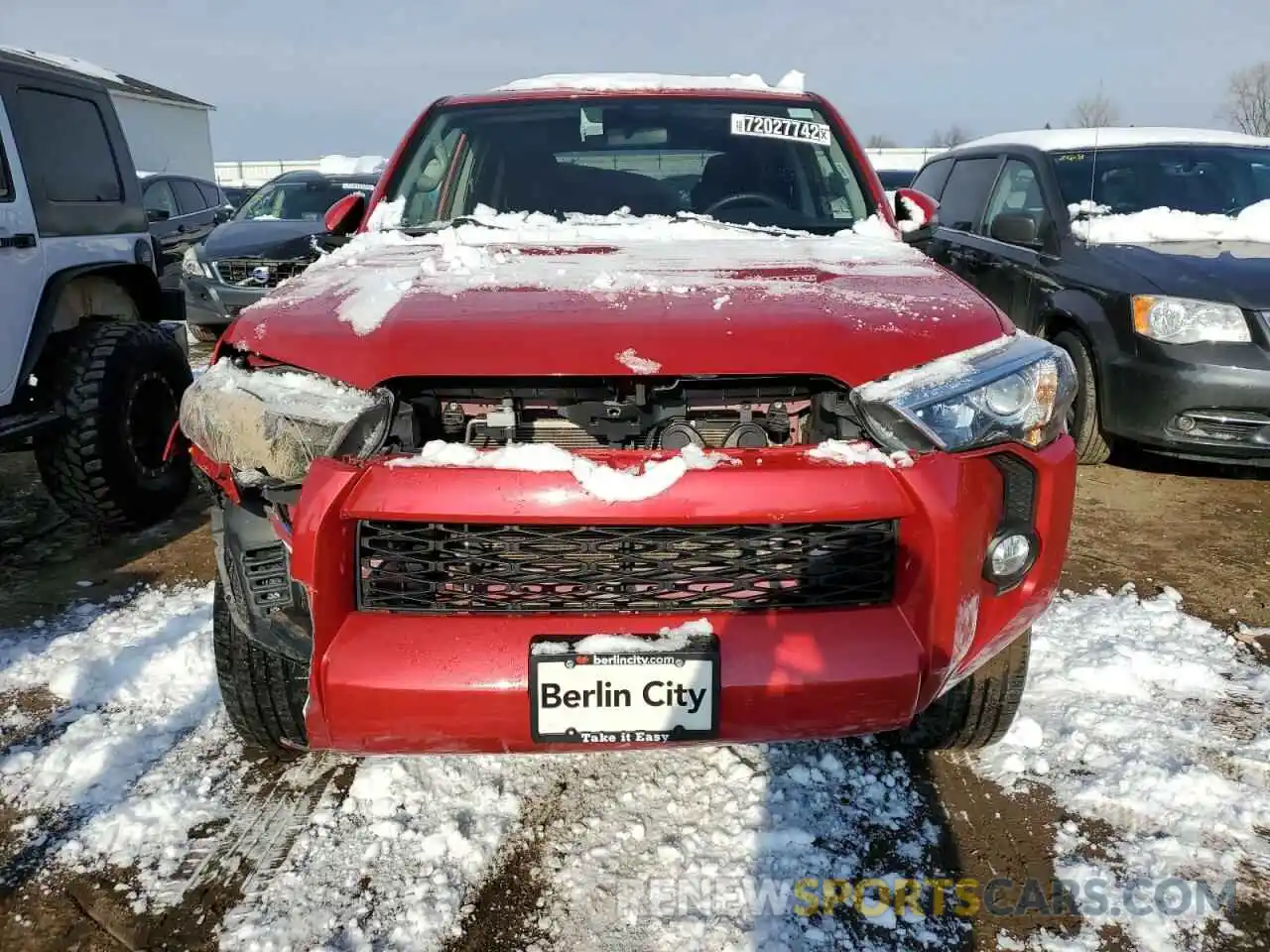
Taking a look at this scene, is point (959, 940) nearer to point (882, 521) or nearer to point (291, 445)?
point (882, 521)

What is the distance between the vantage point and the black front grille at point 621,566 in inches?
68.4

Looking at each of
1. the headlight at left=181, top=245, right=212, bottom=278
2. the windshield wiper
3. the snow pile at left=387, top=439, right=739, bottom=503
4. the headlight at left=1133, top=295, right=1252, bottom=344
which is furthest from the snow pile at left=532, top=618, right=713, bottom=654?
the headlight at left=181, top=245, right=212, bottom=278

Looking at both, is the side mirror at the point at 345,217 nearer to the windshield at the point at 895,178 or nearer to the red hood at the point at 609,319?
the red hood at the point at 609,319

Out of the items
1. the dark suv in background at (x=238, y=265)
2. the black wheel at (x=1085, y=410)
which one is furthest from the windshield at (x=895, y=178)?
the black wheel at (x=1085, y=410)

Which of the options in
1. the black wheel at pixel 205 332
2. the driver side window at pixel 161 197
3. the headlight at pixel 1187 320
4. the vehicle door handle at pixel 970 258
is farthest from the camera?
the driver side window at pixel 161 197

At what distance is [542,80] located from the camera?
3.54 meters

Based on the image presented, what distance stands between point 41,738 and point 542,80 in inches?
109

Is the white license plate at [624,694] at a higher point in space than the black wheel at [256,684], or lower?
higher

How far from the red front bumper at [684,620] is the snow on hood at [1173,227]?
11.9 ft

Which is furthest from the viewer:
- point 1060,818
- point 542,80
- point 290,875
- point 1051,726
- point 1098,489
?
point 1098,489

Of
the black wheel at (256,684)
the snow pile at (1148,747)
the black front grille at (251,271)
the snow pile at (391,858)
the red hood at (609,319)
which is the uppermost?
the red hood at (609,319)

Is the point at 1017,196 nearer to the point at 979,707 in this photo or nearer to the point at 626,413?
the point at 979,707

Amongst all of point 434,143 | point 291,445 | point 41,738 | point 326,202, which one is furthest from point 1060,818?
point 326,202

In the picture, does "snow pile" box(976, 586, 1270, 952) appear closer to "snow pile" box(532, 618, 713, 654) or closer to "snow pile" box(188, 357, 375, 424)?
"snow pile" box(532, 618, 713, 654)
